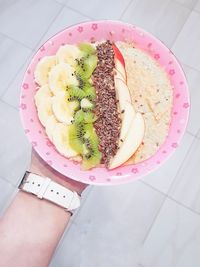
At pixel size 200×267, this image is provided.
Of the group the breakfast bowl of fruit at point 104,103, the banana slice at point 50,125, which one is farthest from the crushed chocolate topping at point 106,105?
the banana slice at point 50,125

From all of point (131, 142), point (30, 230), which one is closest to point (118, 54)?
point (131, 142)

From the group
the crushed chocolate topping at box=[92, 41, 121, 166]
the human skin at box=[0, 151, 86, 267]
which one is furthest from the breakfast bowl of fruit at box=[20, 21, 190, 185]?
→ the human skin at box=[0, 151, 86, 267]

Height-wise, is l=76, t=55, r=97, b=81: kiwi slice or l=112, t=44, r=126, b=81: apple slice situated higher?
l=112, t=44, r=126, b=81: apple slice

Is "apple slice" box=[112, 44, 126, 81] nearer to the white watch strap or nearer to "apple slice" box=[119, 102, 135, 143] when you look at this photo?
"apple slice" box=[119, 102, 135, 143]

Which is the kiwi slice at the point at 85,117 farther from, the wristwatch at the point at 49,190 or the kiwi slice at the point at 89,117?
the wristwatch at the point at 49,190

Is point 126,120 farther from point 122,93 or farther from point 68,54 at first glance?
point 68,54

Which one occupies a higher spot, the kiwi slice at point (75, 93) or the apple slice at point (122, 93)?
the apple slice at point (122, 93)

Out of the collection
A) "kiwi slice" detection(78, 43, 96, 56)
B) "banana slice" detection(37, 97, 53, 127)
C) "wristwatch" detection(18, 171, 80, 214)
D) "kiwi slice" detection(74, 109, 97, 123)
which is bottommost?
"wristwatch" detection(18, 171, 80, 214)
